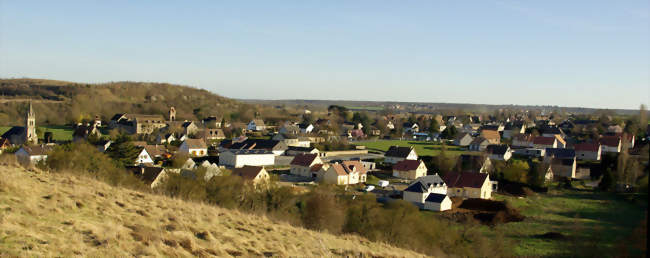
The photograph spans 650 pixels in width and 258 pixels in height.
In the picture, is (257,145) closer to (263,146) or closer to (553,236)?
(263,146)

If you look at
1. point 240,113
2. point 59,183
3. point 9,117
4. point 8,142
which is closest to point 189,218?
point 59,183

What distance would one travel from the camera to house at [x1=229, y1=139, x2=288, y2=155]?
47281 millimetres

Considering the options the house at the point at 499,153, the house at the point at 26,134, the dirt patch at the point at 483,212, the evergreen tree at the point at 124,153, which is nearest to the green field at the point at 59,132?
the house at the point at 26,134

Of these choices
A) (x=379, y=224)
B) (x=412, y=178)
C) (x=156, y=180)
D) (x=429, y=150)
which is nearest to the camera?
(x=379, y=224)

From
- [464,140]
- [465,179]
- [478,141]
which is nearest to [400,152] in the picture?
[465,179]

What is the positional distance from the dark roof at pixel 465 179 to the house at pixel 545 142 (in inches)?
965

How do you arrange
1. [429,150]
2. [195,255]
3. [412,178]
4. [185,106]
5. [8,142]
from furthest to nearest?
1. [185,106]
2. [429,150]
3. [8,142]
4. [412,178]
5. [195,255]

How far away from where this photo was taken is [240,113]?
3637 inches

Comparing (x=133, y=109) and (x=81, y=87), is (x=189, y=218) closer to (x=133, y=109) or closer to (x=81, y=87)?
(x=133, y=109)

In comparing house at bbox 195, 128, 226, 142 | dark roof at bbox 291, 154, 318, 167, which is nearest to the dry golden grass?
dark roof at bbox 291, 154, 318, 167

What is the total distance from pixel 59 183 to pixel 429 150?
44589mm

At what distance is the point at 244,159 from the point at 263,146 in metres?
7.90

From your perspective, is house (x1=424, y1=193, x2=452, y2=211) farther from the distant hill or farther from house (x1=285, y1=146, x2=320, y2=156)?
the distant hill

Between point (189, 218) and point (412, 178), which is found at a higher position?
point (189, 218)
